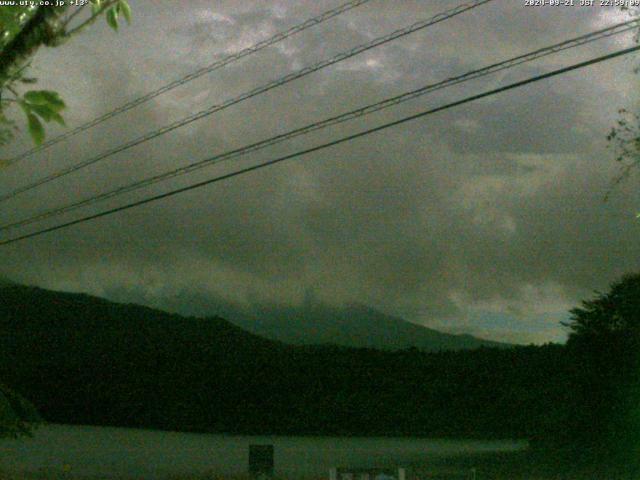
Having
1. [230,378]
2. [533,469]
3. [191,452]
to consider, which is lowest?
[533,469]

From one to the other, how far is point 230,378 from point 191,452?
14.5ft

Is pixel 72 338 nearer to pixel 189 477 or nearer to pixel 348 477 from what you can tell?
pixel 189 477

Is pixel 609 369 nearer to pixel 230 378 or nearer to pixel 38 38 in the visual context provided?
pixel 230 378

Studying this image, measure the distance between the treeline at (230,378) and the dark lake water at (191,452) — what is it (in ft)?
2.09

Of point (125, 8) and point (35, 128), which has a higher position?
point (125, 8)

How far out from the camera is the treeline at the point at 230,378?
2647 cm

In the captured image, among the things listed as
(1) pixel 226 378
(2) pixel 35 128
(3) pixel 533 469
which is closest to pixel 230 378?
(1) pixel 226 378

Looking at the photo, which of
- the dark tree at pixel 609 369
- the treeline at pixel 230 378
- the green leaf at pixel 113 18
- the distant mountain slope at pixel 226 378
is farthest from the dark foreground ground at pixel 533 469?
the green leaf at pixel 113 18

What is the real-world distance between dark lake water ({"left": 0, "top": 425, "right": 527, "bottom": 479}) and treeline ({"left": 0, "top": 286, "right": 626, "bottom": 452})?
0.64 meters

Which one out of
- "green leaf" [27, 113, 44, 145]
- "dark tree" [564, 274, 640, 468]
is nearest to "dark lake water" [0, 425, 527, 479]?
"dark tree" [564, 274, 640, 468]

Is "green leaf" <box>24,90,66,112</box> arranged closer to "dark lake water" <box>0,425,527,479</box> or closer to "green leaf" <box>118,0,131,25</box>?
"green leaf" <box>118,0,131,25</box>

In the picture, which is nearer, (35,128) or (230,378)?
(35,128)

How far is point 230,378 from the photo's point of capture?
3052 centimetres

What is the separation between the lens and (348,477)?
916 cm
